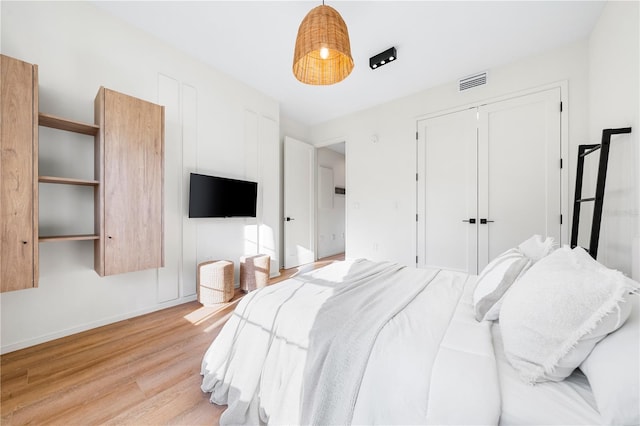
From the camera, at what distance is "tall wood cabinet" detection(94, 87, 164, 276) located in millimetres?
1977

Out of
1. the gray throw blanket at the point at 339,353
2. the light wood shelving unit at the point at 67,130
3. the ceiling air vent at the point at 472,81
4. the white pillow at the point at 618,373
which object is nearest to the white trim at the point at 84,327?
the light wood shelving unit at the point at 67,130

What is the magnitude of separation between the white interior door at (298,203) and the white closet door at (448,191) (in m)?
2.01

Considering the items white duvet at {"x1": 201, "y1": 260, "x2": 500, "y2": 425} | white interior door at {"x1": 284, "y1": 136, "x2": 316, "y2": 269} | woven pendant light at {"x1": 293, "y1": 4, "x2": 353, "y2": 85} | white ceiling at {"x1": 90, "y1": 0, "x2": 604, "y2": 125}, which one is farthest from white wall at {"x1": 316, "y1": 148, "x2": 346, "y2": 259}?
white duvet at {"x1": 201, "y1": 260, "x2": 500, "y2": 425}

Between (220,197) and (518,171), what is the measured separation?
3635 mm

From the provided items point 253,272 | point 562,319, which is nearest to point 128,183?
point 253,272

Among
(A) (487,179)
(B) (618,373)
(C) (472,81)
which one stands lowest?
(B) (618,373)

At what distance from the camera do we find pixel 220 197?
2.97 metres

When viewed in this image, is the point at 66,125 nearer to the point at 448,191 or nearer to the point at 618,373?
the point at 618,373

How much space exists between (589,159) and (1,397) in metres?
4.98

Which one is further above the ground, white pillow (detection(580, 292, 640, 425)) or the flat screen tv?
the flat screen tv

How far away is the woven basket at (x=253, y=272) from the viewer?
10.1ft

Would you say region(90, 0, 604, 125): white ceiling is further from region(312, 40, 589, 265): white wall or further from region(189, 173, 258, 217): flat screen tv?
region(189, 173, 258, 217): flat screen tv

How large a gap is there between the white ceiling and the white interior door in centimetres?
137

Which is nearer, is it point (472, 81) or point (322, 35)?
point (322, 35)
